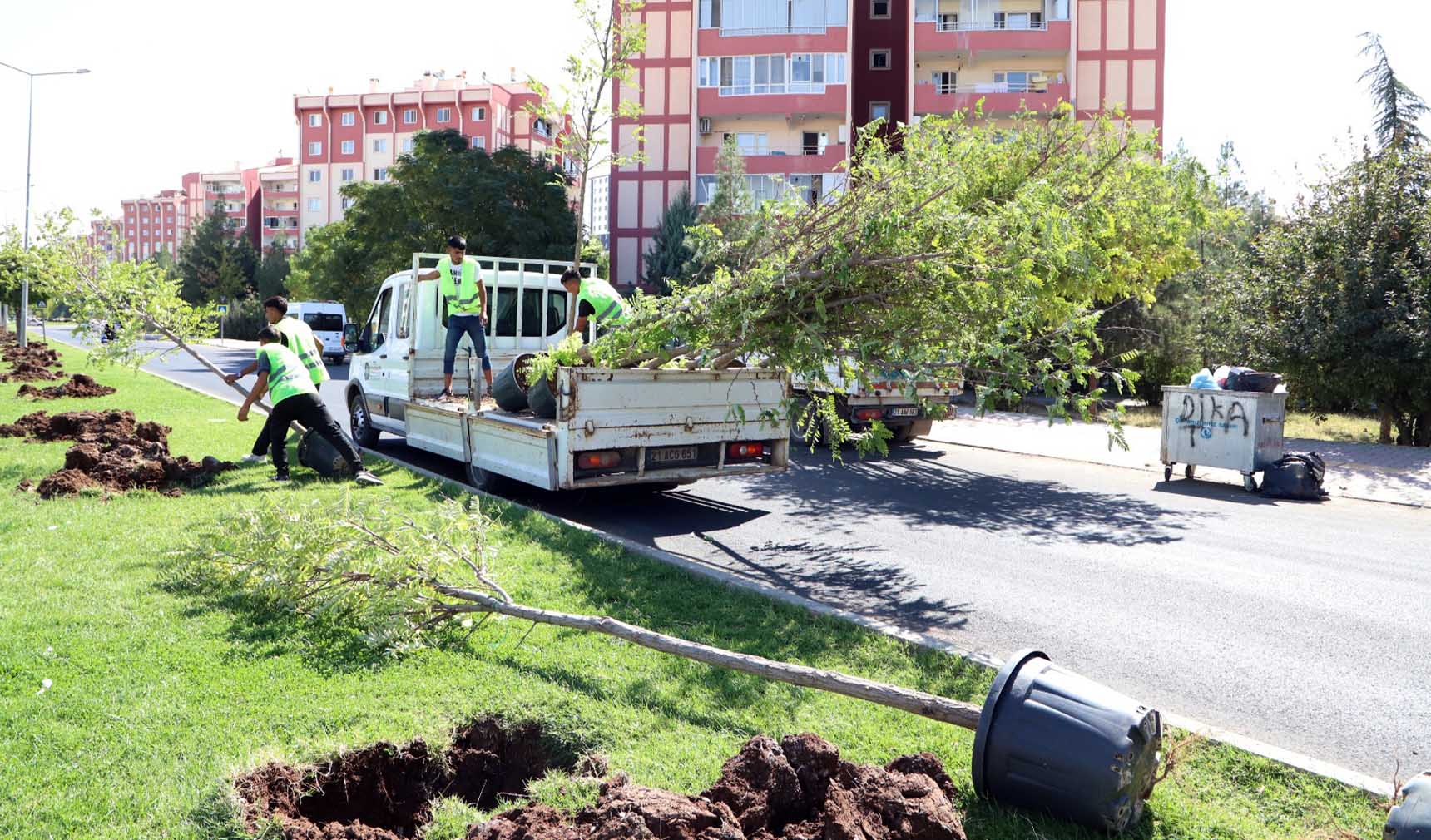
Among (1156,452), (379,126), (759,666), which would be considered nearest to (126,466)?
(759,666)

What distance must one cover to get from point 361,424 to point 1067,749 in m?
12.3

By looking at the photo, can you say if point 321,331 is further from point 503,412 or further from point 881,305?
point 881,305

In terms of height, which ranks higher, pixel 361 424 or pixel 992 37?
pixel 992 37

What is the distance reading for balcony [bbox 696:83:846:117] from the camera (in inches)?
1711

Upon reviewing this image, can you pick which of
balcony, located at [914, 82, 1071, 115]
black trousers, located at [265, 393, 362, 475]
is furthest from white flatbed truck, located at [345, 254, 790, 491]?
balcony, located at [914, 82, 1071, 115]

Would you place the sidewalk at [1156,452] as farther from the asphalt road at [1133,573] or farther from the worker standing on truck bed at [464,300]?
the worker standing on truck bed at [464,300]

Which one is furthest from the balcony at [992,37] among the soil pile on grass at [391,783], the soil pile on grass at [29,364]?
the soil pile on grass at [391,783]

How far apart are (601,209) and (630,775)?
163 ft

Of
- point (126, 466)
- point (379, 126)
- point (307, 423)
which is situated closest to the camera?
point (126, 466)

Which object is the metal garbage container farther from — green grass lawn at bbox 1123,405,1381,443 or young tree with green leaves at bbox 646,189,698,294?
young tree with green leaves at bbox 646,189,698,294

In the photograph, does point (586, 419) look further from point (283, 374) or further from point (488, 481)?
point (283, 374)

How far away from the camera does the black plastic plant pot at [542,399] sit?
30.3 ft

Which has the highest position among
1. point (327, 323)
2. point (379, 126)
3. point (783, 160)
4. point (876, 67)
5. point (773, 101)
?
point (379, 126)

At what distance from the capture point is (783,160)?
44344mm
